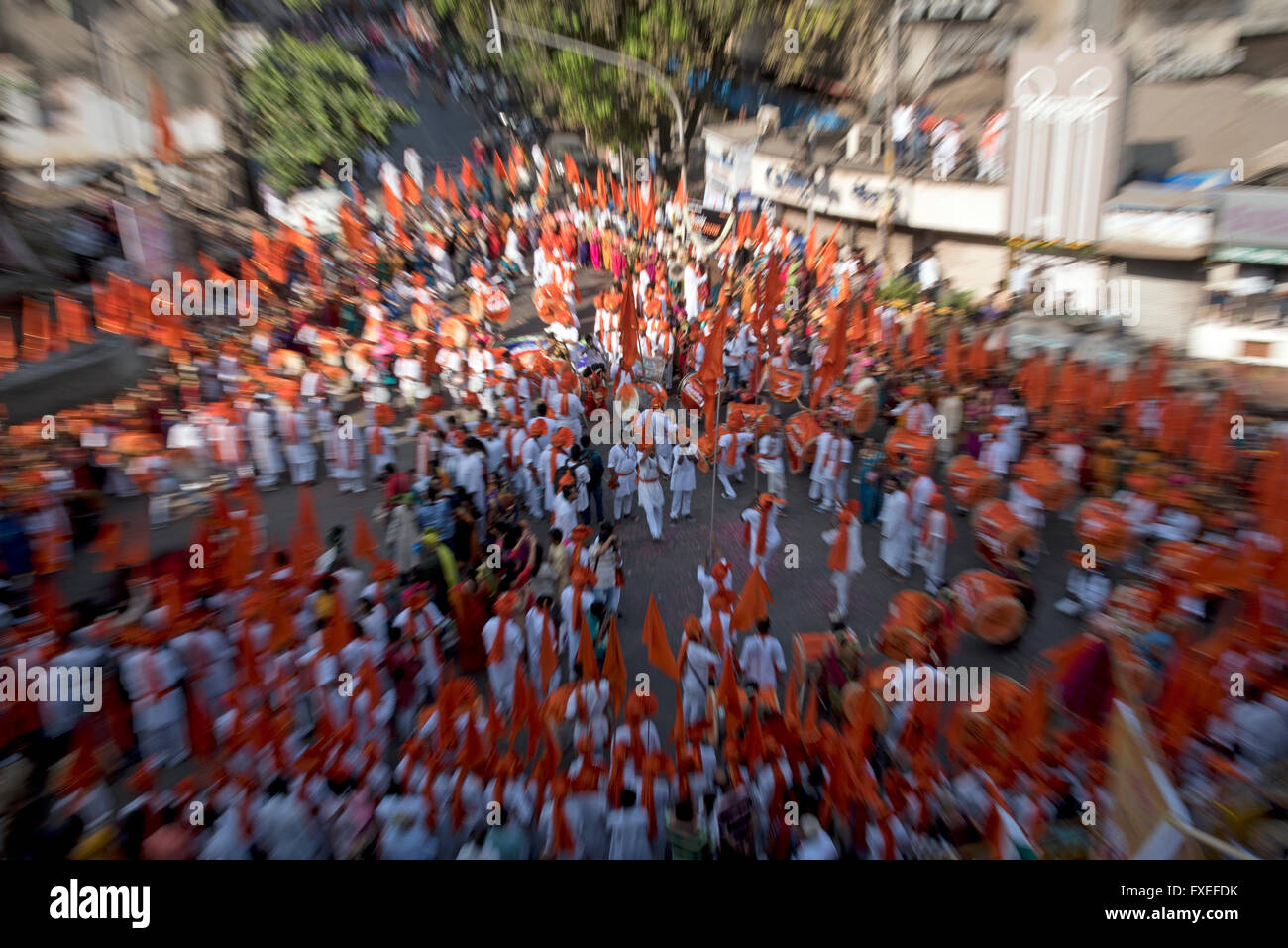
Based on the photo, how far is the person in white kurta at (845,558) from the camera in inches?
210

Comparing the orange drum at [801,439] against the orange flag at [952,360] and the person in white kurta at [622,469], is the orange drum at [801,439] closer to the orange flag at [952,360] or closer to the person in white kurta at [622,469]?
the orange flag at [952,360]

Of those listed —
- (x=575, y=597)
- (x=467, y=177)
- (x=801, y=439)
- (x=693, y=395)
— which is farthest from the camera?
(x=467, y=177)

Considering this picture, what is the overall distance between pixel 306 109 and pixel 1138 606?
36.0ft

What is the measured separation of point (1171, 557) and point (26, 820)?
22.5 ft

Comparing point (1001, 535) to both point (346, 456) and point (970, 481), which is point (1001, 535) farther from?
point (346, 456)

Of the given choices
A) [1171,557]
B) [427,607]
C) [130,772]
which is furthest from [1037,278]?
[130,772]

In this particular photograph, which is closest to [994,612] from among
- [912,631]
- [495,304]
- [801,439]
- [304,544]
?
[912,631]

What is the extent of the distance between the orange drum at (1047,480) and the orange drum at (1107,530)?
44 centimetres

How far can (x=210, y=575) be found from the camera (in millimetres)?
5109

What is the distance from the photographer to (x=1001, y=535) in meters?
5.86

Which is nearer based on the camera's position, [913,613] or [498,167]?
[913,613]

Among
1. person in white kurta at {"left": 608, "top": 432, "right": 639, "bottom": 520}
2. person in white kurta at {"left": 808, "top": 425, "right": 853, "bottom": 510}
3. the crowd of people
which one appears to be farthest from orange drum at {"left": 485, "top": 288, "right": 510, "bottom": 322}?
person in white kurta at {"left": 808, "top": 425, "right": 853, "bottom": 510}

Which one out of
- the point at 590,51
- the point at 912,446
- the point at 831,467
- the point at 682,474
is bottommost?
the point at 682,474
